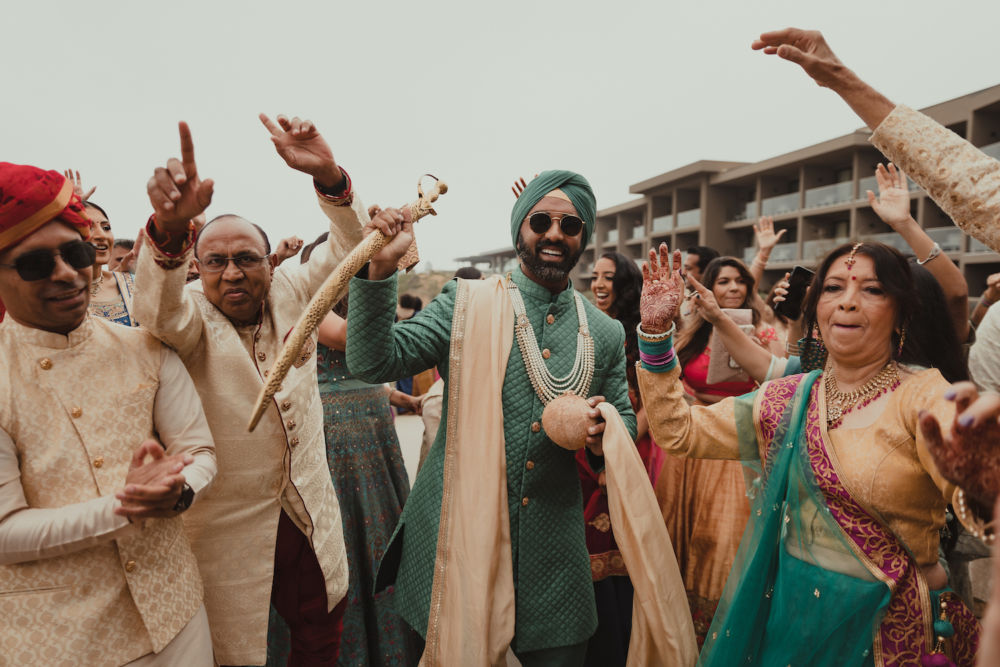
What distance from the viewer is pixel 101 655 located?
1.61 metres

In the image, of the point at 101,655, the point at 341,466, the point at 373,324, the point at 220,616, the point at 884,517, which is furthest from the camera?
the point at 341,466

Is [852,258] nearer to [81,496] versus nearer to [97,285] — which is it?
[81,496]

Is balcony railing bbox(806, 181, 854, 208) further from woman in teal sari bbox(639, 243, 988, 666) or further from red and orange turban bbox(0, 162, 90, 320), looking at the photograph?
red and orange turban bbox(0, 162, 90, 320)

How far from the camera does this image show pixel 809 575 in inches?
76.8

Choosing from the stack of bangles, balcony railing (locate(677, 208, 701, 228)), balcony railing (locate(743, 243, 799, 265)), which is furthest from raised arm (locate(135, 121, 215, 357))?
balcony railing (locate(677, 208, 701, 228))

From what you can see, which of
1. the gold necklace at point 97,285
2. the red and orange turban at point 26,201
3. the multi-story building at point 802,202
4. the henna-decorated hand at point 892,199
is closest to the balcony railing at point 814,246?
the multi-story building at point 802,202

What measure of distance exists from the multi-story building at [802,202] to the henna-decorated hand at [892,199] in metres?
16.8

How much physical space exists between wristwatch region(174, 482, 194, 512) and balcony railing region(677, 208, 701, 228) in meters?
28.6

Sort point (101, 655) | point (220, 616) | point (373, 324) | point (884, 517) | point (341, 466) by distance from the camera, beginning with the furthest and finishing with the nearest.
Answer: point (341, 466)
point (220, 616)
point (373, 324)
point (884, 517)
point (101, 655)

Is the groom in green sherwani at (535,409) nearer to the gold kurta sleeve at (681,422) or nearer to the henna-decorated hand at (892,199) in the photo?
the gold kurta sleeve at (681,422)

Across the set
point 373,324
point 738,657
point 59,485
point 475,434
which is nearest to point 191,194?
point 373,324

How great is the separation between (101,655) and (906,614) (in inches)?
92.8

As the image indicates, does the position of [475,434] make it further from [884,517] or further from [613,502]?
[884,517]

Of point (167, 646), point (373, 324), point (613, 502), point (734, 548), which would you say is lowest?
point (734, 548)
